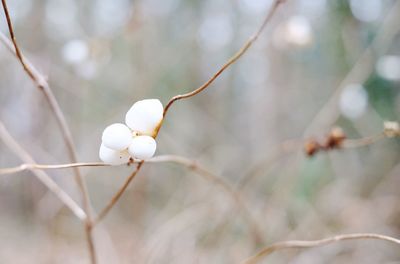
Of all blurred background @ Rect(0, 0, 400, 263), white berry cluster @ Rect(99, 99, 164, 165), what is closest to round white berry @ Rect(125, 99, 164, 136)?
white berry cluster @ Rect(99, 99, 164, 165)

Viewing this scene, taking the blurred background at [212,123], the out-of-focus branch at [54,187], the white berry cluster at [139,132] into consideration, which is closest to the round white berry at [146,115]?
the white berry cluster at [139,132]

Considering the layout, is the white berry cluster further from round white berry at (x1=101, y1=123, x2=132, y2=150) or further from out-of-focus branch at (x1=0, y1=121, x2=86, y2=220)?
out-of-focus branch at (x1=0, y1=121, x2=86, y2=220)

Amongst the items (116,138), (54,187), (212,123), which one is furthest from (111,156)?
(212,123)

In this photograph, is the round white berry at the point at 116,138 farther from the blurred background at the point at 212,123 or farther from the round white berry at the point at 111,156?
the blurred background at the point at 212,123

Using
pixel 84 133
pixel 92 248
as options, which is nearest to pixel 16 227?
pixel 84 133

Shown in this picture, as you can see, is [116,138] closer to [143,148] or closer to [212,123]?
[143,148]

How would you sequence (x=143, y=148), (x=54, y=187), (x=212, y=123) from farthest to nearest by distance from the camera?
(x=212, y=123)
(x=54, y=187)
(x=143, y=148)

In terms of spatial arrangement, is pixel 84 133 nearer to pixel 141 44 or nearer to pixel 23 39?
pixel 23 39
